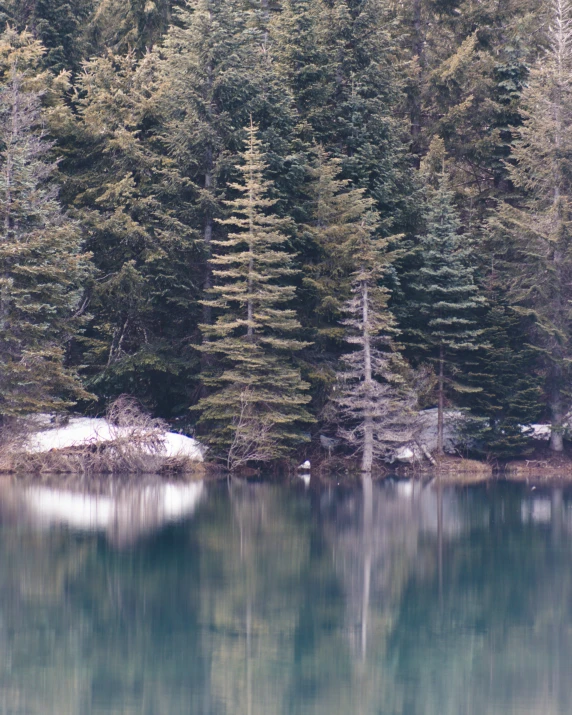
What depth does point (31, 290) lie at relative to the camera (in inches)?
1111

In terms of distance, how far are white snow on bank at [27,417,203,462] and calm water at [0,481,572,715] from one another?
5698mm

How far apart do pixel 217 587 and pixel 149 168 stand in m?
21.0

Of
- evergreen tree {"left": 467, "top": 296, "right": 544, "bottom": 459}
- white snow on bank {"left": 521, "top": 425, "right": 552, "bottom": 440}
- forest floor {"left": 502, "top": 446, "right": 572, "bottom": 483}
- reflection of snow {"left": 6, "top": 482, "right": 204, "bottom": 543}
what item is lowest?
reflection of snow {"left": 6, "top": 482, "right": 204, "bottom": 543}

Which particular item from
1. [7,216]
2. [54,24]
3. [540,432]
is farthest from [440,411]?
[54,24]

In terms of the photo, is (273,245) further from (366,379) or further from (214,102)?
(366,379)

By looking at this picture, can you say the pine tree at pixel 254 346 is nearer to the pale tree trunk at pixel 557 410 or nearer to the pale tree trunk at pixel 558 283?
the pale tree trunk at pixel 557 410

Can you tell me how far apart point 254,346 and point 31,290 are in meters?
6.86

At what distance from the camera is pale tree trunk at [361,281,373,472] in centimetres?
3147

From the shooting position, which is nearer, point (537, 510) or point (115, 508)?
point (115, 508)

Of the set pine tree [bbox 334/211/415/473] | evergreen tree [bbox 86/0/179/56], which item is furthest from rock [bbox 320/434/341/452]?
evergreen tree [bbox 86/0/179/56]

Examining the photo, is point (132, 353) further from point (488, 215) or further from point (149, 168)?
point (488, 215)

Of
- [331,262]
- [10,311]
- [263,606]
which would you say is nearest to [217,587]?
[263,606]

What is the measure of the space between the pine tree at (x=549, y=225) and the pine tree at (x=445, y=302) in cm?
190

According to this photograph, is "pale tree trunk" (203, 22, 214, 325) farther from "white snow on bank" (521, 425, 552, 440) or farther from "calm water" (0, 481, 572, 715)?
"white snow on bank" (521, 425, 552, 440)
